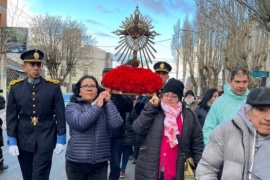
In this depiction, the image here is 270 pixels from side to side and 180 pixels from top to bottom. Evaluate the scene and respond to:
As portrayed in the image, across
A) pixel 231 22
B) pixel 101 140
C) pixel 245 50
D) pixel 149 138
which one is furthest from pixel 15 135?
pixel 245 50

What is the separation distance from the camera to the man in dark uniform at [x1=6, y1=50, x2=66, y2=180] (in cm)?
471

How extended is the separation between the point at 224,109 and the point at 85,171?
5.64ft

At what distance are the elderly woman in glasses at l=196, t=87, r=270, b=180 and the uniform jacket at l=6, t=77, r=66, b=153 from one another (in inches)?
101

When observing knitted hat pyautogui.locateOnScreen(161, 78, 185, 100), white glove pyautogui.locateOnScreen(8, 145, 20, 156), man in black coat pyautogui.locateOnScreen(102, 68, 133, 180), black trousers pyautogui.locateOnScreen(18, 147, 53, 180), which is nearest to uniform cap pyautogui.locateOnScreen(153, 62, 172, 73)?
man in black coat pyautogui.locateOnScreen(102, 68, 133, 180)

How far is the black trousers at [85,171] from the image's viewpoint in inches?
167

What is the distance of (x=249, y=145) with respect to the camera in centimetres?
260

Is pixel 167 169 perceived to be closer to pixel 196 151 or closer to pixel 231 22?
pixel 196 151

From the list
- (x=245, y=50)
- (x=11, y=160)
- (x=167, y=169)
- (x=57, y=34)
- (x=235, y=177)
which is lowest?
(x=11, y=160)

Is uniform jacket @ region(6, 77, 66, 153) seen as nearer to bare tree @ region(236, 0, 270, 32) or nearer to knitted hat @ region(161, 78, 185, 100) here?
knitted hat @ region(161, 78, 185, 100)

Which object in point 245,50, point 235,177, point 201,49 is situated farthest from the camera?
point 201,49

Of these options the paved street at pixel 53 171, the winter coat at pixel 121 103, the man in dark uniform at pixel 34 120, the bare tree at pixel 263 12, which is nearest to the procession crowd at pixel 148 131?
the man in dark uniform at pixel 34 120

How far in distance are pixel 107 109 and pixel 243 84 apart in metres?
1.57

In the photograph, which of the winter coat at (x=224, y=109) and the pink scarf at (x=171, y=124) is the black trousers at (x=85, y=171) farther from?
the winter coat at (x=224, y=109)

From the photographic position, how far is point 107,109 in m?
4.40
